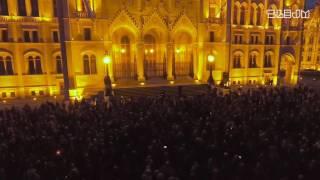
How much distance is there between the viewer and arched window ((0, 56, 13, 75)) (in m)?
21.9

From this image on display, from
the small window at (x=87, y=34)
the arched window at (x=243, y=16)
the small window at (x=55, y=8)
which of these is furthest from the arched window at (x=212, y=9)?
the small window at (x=55, y=8)

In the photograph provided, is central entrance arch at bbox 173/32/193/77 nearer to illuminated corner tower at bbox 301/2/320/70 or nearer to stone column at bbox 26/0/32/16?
stone column at bbox 26/0/32/16

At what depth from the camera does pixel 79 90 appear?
22.4 m

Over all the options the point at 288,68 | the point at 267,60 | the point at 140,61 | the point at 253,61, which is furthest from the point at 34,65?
the point at 288,68

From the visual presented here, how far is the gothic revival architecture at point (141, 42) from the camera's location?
869 inches

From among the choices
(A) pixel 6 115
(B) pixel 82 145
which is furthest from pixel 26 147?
(A) pixel 6 115

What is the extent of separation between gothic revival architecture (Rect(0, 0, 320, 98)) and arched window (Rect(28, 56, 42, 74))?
3.3 inches

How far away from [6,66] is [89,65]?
7379 mm

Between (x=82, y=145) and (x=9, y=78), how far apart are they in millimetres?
17778

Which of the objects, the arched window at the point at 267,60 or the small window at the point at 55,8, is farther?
the arched window at the point at 267,60

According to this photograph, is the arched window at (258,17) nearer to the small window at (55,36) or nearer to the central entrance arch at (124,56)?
the central entrance arch at (124,56)

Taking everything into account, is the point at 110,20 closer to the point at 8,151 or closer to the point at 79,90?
the point at 79,90

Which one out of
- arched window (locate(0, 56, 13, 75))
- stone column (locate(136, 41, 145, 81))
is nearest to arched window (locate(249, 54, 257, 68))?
stone column (locate(136, 41, 145, 81))

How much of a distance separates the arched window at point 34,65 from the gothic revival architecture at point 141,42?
0.28 ft
